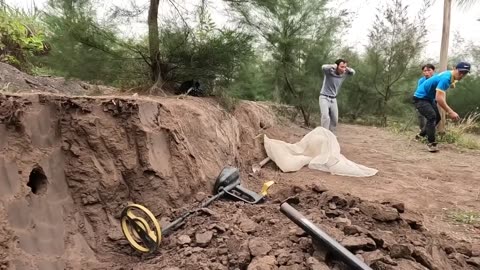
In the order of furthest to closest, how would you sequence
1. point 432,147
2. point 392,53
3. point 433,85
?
point 392,53, point 432,147, point 433,85

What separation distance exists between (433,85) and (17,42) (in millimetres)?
5866

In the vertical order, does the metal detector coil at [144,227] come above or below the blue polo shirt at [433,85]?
below

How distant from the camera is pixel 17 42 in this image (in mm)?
5609

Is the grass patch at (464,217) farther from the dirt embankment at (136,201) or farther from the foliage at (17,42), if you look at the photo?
the foliage at (17,42)

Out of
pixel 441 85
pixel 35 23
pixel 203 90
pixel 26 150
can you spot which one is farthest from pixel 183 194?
pixel 35 23

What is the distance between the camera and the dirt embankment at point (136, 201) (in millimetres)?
2232

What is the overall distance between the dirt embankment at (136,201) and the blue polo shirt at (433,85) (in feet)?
10.2

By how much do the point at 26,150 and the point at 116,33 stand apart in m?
2.16

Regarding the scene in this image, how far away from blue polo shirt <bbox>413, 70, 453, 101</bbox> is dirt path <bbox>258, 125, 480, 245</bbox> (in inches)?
35.1

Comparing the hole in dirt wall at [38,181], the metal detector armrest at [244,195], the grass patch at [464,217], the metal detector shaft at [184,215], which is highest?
the hole in dirt wall at [38,181]

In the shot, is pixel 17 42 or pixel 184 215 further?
pixel 17 42

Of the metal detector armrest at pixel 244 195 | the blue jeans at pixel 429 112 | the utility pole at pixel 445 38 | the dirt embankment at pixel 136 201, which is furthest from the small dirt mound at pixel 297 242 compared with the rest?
the utility pole at pixel 445 38

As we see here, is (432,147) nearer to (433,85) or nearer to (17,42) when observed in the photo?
(433,85)

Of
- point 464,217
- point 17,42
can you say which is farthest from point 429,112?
point 17,42
